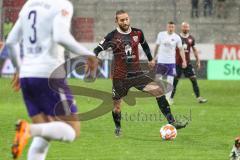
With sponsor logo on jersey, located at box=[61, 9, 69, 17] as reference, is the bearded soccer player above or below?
below

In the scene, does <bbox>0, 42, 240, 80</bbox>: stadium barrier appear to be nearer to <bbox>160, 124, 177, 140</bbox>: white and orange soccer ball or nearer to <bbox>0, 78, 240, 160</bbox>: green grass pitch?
<bbox>0, 78, 240, 160</bbox>: green grass pitch

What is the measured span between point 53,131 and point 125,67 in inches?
237

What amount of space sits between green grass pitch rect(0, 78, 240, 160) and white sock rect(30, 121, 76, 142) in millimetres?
3199

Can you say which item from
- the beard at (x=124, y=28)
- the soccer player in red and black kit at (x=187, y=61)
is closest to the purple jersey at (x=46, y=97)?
the beard at (x=124, y=28)

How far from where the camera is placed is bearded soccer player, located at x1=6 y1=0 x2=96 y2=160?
275 inches

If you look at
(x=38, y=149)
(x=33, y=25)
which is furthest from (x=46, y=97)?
(x=33, y=25)

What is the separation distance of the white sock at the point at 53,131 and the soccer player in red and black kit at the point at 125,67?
5614 mm

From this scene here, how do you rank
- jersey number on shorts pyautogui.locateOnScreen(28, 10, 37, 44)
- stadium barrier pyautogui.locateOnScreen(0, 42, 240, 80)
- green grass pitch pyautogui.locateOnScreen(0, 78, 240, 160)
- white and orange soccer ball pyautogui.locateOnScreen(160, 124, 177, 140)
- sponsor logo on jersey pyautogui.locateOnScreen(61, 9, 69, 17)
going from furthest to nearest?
stadium barrier pyautogui.locateOnScreen(0, 42, 240, 80) < white and orange soccer ball pyautogui.locateOnScreen(160, 124, 177, 140) < green grass pitch pyautogui.locateOnScreen(0, 78, 240, 160) < jersey number on shorts pyautogui.locateOnScreen(28, 10, 37, 44) < sponsor logo on jersey pyautogui.locateOnScreen(61, 9, 69, 17)

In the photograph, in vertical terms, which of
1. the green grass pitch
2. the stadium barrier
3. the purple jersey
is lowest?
the stadium barrier

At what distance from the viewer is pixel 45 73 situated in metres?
7.10

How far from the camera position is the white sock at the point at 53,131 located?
272 inches

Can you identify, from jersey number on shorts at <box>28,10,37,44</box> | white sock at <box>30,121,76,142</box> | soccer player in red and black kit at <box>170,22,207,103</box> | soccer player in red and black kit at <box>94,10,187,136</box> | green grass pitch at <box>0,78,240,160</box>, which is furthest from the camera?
soccer player in red and black kit at <box>170,22,207,103</box>

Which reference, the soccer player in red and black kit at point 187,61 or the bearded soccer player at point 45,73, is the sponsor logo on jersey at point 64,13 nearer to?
the bearded soccer player at point 45,73

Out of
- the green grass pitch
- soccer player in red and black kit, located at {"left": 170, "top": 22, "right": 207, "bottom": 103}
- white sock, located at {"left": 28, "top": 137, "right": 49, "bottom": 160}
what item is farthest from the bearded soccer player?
soccer player in red and black kit, located at {"left": 170, "top": 22, "right": 207, "bottom": 103}
